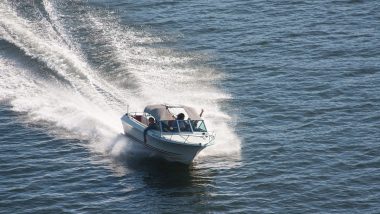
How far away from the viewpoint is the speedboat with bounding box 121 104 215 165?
189ft

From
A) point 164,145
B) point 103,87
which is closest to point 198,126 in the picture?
point 164,145

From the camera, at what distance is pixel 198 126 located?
5909 centimetres

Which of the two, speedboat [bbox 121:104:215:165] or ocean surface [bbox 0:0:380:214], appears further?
speedboat [bbox 121:104:215:165]

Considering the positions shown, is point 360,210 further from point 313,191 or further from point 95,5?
point 95,5

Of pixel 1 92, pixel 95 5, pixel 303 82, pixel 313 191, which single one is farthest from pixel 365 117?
pixel 95 5

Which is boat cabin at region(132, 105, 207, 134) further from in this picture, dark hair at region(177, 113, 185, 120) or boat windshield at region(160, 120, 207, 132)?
dark hair at region(177, 113, 185, 120)

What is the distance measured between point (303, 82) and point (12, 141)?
26.7m

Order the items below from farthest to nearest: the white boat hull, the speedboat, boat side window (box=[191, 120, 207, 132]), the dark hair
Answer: the dark hair < boat side window (box=[191, 120, 207, 132]) < the speedboat < the white boat hull

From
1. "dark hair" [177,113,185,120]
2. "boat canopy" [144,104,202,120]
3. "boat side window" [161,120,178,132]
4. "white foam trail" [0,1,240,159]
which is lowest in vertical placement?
"boat side window" [161,120,178,132]

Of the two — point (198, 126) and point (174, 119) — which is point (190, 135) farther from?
point (174, 119)

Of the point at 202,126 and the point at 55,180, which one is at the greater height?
the point at 202,126

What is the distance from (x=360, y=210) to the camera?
173 ft

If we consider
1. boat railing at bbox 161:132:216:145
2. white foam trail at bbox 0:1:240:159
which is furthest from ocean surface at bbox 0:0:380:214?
boat railing at bbox 161:132:216:145

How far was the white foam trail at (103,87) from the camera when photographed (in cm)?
6531
